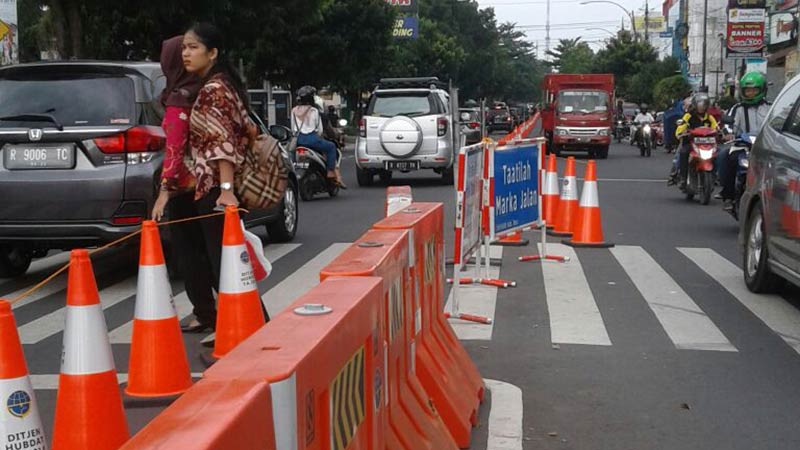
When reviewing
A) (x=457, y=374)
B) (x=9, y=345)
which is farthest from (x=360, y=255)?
(x=457, y=374)

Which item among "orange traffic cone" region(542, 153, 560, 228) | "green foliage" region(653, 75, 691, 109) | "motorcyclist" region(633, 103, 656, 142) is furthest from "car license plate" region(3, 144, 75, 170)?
"green foliage" region(653, 75, 691, 109)

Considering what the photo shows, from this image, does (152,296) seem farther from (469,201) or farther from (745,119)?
(745,119)

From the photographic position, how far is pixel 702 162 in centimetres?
1675

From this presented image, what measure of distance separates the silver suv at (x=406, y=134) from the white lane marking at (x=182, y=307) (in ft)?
27.6

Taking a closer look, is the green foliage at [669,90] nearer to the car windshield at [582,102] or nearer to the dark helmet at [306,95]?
the car windshield at [582,102]

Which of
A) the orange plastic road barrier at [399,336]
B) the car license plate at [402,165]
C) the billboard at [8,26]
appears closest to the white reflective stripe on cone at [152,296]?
the orange plastic road barrier at [399,336]


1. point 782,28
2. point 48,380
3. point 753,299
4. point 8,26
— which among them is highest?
point 782,28

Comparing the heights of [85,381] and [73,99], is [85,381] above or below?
below

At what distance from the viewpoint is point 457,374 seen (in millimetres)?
5355

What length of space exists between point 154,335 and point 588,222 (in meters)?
7.59

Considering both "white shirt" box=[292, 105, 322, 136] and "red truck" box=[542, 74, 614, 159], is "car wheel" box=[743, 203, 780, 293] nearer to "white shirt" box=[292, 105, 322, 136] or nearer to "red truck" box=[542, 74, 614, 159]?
"white shirt" box=[292, 105, 322, 136]

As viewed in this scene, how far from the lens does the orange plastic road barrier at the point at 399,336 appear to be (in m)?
3.76

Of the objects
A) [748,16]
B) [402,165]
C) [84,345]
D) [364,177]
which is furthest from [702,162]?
[748,16]

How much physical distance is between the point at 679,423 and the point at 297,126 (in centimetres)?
1291
